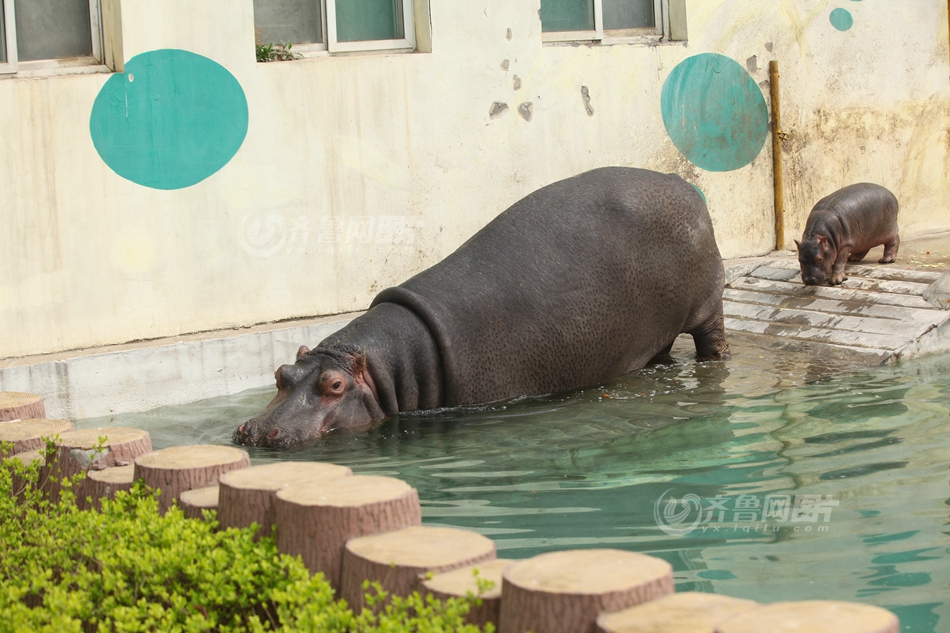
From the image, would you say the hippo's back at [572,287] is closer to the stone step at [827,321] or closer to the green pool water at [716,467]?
the green pool water at [716,467]

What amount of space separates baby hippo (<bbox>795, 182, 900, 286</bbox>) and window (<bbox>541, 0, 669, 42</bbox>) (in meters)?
2.24

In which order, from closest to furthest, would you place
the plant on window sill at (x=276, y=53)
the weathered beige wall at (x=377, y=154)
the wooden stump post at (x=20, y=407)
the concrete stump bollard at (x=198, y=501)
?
the concrete stump bollard at (x=198, y=501)
the wooden stump post at (x=20, y=407)
the weathered beige wall at (x=377, y=154)
the plant on window sill at (x=276, y=53)

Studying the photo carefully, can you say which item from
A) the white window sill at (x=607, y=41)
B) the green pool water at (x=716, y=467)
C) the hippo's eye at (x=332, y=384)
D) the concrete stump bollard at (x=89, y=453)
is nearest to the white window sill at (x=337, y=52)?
the white window sill at (x=607, y=41)

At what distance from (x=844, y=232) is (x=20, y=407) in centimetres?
587

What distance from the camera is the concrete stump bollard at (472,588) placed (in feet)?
7.00

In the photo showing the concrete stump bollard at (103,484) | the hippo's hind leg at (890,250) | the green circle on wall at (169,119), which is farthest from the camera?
the hippo's hind leg at (890,250)

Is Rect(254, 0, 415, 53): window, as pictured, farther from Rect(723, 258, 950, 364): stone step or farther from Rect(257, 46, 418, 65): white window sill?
Rect(723, 258, 950, 364): stone step

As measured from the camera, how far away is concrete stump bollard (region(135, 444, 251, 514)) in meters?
3.04

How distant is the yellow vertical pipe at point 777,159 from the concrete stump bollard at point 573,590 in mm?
7729

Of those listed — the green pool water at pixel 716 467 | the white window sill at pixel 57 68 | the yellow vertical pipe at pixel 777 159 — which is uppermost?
the white window sill at pixel 57 68

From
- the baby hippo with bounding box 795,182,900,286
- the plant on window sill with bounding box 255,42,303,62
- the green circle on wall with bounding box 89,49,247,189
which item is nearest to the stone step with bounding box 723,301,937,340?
the baby hippo with bounding box 795,182,900,286

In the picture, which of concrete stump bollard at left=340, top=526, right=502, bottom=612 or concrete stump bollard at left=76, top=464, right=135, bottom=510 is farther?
concrete stump bollard at left=76, top=464, right=135, bottom=510

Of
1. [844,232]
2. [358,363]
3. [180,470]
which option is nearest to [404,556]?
[180,470]

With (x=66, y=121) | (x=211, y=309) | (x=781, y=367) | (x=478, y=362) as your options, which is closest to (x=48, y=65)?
(x=66, y=121)
